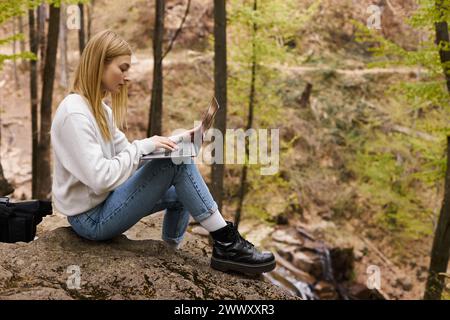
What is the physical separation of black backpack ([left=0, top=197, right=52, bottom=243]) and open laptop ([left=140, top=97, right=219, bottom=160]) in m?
0.83

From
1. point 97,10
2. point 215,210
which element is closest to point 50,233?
point 215,210

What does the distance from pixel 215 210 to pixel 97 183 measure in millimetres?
744

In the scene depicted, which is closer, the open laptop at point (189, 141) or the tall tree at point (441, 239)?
the open laptop at point (189, 141)

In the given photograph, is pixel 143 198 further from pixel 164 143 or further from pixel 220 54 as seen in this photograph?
pixel 220 54

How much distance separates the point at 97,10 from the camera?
2238cm

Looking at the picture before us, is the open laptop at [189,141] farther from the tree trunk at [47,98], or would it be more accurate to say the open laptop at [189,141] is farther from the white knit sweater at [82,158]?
the tree trunk at [47,98]

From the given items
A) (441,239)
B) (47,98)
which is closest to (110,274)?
(441,239)

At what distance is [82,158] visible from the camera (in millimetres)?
2408

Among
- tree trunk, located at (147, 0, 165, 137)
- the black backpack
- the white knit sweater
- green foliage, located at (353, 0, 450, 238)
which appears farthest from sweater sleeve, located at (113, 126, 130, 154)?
green foliage, located at (353, 0, 450, 238)

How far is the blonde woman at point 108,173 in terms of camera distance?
2.45 m

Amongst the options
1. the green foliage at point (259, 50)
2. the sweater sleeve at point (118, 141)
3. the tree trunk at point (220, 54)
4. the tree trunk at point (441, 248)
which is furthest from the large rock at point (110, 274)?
the green foliage at point (259, 50)

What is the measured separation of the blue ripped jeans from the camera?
2.62 meters

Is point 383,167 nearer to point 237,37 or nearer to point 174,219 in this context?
point 237,37

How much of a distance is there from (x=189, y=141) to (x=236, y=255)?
2.57ft
